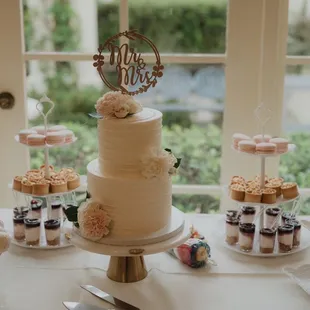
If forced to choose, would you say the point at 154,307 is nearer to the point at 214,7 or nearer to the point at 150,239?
the point at 150,239

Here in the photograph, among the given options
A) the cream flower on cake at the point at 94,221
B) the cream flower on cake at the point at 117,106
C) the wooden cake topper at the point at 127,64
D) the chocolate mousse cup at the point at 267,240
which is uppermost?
the wooden cake topper at the point at 127,64

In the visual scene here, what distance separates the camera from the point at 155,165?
4.12 ft

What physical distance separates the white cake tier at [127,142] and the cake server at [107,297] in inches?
9.4

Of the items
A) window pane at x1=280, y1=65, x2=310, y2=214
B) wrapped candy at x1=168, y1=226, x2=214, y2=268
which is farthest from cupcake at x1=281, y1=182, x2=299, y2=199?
window pane at x1=280, y1=65, x2=310, y2=214

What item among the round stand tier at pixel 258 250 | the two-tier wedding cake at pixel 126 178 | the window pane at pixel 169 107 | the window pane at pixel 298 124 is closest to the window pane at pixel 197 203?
the window pane at pixel 169 107

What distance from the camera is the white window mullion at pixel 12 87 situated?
6.08 ft

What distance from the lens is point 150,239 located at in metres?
1.27

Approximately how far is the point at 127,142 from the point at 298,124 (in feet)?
2.71

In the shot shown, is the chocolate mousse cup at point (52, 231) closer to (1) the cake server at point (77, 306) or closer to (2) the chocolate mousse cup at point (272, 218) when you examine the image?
(1) the cake server at point (77, 306)

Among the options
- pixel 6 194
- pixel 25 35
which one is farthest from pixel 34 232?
pixel 25 35

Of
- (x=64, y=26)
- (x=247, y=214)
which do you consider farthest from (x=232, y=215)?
(x=64, y=26)

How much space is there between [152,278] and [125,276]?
0.06 metres

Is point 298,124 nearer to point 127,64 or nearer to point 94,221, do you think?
point 127,64

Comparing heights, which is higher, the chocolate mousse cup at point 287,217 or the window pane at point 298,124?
the window pane at point 298,124
